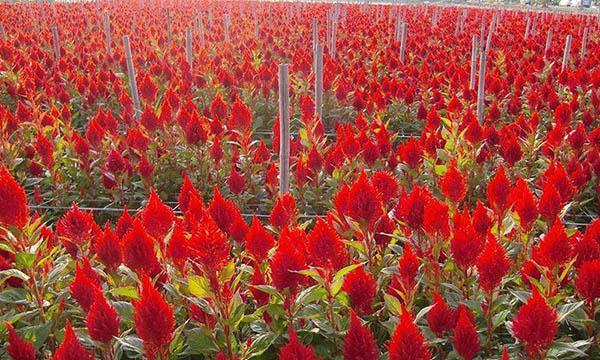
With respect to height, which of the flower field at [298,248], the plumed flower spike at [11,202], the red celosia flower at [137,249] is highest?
the plumed flower spike at [11,202]

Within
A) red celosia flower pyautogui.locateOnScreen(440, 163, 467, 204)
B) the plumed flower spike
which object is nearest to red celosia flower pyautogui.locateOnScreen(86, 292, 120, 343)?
the plumed flower spike

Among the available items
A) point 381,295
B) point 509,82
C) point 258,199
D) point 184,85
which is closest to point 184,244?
point 381,295

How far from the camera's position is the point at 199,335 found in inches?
70.4

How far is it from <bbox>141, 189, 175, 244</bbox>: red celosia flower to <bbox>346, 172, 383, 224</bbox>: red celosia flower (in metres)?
0.66

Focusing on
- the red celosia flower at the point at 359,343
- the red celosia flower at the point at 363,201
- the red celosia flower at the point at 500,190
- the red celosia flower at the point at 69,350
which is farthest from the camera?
the red celosia flower at the point at 500,190

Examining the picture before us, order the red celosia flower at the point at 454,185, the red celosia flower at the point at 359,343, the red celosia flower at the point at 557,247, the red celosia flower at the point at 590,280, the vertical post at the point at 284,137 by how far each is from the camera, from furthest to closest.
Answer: the vertical post at the point at 284,137
the red celosia flower at the point at 454,185
the red celosia flower at the point at 557,247
the red celosia flower at the point at 590,280
the red celosia flower at the point at 359,343

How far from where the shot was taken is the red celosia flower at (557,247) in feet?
5.95

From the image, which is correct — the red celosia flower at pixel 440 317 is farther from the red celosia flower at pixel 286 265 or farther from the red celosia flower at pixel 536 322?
the red celosia flower at pixel 286 265

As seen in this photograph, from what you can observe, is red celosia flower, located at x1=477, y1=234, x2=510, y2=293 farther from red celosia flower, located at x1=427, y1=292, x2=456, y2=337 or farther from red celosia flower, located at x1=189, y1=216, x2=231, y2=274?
red celosia flower, located at x1=189, y1=216, x2=231, y2=274

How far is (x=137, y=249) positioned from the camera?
1.78 m

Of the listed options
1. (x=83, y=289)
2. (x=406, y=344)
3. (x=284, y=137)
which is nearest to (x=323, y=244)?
Answer: (x=406, y=344)

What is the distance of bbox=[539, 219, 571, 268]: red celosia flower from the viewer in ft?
5.95

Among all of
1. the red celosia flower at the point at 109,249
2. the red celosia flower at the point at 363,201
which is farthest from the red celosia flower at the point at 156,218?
the red celosia flower at the point at 363,201

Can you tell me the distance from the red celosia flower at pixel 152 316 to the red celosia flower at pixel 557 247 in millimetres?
1202
